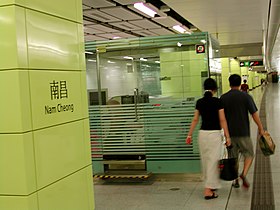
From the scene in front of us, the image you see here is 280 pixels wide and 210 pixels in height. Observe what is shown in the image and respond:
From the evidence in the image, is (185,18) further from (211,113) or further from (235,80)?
(211,113)

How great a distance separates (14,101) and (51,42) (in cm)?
69

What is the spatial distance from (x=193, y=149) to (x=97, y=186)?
1.77 m

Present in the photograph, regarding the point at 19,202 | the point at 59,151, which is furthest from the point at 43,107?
the point at 19,202

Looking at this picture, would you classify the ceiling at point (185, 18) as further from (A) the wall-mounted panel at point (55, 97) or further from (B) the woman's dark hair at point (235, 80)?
(A) the wall-mounted panel at point (55, 97)

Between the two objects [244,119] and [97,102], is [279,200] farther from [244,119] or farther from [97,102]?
[97,102]

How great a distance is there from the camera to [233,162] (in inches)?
217

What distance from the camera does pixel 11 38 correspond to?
291cm

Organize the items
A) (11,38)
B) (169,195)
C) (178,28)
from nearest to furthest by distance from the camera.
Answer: (11,38), (169,195), (178,28)

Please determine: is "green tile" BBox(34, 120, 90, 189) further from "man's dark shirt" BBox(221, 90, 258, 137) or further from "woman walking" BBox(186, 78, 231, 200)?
"man's dark shirt" BBox(221, 90, 258, 137)

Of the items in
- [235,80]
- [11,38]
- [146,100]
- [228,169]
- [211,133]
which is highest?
[11,38]

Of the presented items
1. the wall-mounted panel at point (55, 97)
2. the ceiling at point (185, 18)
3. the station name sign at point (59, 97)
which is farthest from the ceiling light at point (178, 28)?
the station name sign at point (59, 97)

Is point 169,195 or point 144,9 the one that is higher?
point 144,9

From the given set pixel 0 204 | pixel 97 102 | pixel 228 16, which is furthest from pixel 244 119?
pixel 228 16

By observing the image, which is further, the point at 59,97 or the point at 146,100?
the point at 146,100
